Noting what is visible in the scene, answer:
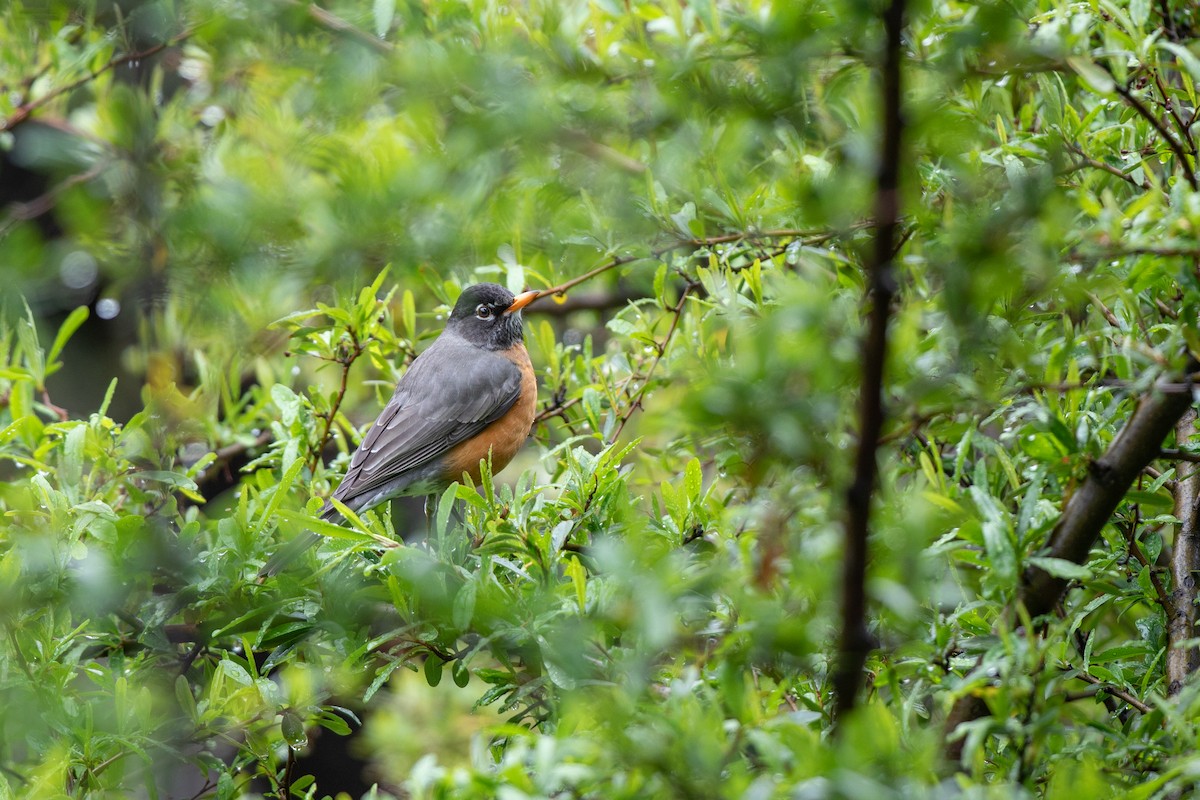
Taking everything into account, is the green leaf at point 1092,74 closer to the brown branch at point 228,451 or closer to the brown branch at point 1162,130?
the brown branch at point 1162,130

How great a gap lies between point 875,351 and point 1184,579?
5.12 ft

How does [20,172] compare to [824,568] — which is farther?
[20,172]

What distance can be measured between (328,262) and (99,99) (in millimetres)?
2904

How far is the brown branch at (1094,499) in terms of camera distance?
152 cm

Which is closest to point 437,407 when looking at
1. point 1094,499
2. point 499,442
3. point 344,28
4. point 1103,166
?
point 499,442

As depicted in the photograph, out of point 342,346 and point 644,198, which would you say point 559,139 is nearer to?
point 644,198

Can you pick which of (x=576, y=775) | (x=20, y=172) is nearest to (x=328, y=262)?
(x=576, y=775)

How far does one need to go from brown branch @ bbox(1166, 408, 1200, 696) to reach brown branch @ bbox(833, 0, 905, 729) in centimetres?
126

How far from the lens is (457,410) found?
469cm

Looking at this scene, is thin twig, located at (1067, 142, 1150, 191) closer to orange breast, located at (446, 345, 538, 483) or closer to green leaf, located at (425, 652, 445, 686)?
green leaf, located at (425, 652, 445, 686)

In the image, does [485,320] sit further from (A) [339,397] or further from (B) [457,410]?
(A) [339,397]

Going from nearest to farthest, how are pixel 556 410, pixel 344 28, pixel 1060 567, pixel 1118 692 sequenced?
pixel 1060 567, pixel 1118 692, pixel 344 28, pixel 556 410

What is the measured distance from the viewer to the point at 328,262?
1712 mm

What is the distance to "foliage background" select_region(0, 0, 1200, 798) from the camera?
49.3 inches
